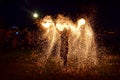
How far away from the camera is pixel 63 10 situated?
2542 centimetres

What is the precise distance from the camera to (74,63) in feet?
48.6

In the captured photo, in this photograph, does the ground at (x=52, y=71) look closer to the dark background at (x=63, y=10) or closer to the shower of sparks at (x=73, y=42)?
the shower of sparks at (x=73, y=42)

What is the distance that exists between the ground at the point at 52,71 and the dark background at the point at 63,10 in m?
9.82

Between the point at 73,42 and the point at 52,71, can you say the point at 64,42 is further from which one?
the point at 73,42

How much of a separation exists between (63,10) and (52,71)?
13437mm

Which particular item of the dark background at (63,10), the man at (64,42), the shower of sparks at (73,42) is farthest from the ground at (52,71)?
the dark background at (63,10)

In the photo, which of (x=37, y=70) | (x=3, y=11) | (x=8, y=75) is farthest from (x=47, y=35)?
(x=3, y=11)

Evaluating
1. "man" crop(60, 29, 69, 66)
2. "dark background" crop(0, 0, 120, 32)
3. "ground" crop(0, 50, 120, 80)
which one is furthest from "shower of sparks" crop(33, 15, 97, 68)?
"dark background" crop(0, 0, 120, 32)

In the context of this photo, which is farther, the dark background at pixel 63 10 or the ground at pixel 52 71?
the dark background at pixel 63 10

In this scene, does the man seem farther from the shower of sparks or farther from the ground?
the ground

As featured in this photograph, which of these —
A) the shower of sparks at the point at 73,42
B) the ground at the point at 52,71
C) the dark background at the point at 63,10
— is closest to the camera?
the ground at the point at 52,71

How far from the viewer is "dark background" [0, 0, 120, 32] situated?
84.7ft

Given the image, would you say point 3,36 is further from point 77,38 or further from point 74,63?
point 74,63

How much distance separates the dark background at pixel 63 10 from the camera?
2581 cm
